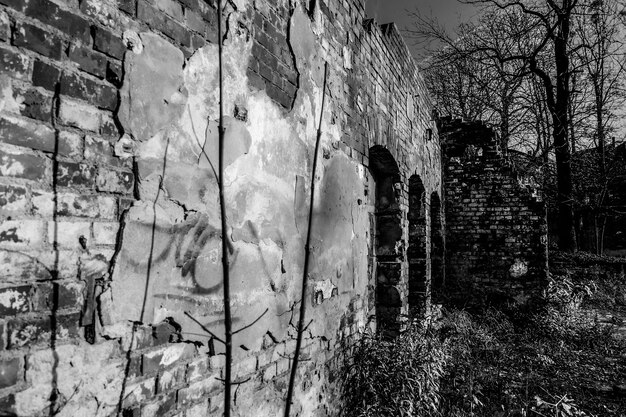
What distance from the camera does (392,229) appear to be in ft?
14.6

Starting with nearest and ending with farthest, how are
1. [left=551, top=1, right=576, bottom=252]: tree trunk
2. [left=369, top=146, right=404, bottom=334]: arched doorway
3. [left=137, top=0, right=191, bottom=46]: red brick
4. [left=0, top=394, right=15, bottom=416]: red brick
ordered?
[left=0, top=394, right=15, bottom=416]: red brick
[left=137, top=0, right=191, bottom=46]: red brick
[left=369, top=146, right=404, bottom=334]: arched doorway
[left=551, top=1, right=576, bottom=252]: tree trunk

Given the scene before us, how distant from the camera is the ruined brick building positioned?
1.09m

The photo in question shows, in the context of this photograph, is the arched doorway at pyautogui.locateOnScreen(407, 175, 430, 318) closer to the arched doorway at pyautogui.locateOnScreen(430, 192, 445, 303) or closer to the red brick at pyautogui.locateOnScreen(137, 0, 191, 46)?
the arched doorway at pyautogui.locateOnScreen(430, 192, 445, 303)

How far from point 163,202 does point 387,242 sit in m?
3.33

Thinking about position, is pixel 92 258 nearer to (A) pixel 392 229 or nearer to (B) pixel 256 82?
(B) pixel 256 82

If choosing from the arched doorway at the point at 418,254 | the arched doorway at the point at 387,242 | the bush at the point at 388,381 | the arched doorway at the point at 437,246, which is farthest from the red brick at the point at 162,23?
the arched doorway at the point at 437,246

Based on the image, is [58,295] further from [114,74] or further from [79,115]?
[114,74]

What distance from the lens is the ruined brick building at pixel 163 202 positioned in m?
1.09

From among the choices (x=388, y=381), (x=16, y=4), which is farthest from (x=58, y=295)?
(x=388, y=381)

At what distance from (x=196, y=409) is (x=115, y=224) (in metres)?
0.84

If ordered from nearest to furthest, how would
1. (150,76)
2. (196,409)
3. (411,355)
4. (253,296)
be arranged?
A: (150,76) → (196,409) → (253,296) → (411,355)

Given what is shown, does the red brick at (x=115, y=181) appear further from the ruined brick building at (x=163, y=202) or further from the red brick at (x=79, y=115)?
the red brick at (x=79, y=115)

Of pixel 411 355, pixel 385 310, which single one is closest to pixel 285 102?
pixel 411 355

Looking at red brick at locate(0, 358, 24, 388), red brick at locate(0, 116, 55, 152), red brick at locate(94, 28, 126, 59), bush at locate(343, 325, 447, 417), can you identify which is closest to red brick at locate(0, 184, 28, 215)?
red brick at locate(0, 116, 55, 152)
